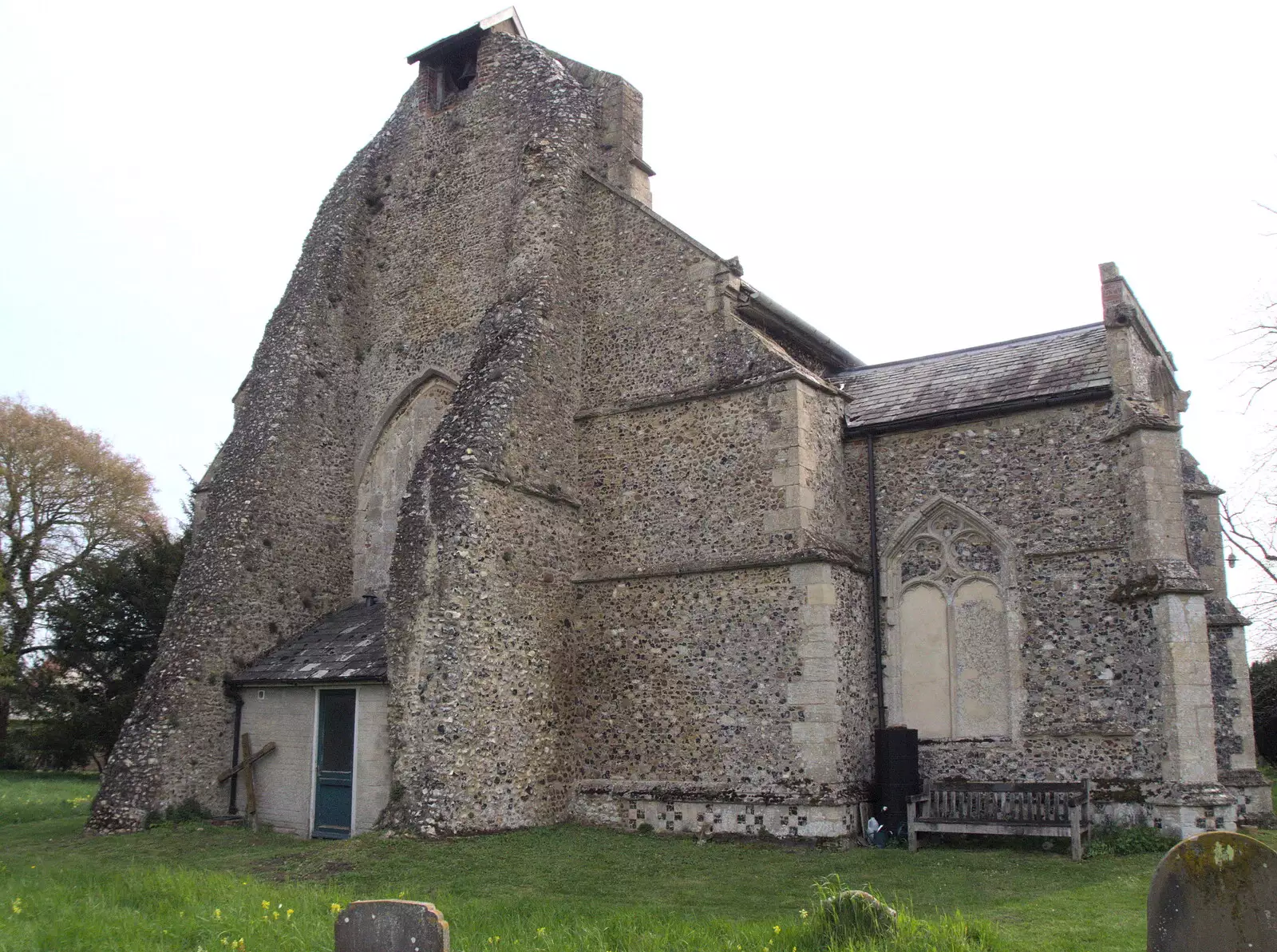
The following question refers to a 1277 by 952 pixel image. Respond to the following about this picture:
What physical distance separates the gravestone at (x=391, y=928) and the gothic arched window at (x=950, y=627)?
10.5m

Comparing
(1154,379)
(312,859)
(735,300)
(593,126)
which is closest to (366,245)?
(593,126)

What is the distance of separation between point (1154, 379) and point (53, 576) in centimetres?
3198

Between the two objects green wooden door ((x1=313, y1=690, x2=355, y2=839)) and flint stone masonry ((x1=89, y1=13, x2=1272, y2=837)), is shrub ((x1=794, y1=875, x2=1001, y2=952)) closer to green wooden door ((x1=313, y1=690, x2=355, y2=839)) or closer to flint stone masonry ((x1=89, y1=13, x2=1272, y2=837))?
flint stone masonry ((x1=89, y1=13, x2=1272, y2=837))

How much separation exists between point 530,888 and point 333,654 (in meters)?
6.83

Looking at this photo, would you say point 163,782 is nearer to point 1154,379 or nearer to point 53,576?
point 1154,379

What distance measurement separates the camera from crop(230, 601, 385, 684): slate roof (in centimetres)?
1562

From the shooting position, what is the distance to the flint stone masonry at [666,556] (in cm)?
1402

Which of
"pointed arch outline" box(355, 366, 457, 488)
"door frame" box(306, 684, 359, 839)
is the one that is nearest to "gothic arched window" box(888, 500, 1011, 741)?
"door frame" box(306, 684, 359, 839)

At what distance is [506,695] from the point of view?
1482cm

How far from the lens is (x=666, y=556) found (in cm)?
1590

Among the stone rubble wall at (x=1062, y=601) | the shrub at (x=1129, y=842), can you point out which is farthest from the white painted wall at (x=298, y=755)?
the shrub at (x=1129, y=842)

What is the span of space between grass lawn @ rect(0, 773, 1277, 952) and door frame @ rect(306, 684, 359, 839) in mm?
856

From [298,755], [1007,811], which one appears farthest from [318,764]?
[1007,811]

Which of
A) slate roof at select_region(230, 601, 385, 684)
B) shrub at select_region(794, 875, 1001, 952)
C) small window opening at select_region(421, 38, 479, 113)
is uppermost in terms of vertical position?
small window opening at select_region(421, 38, 479, 113)
